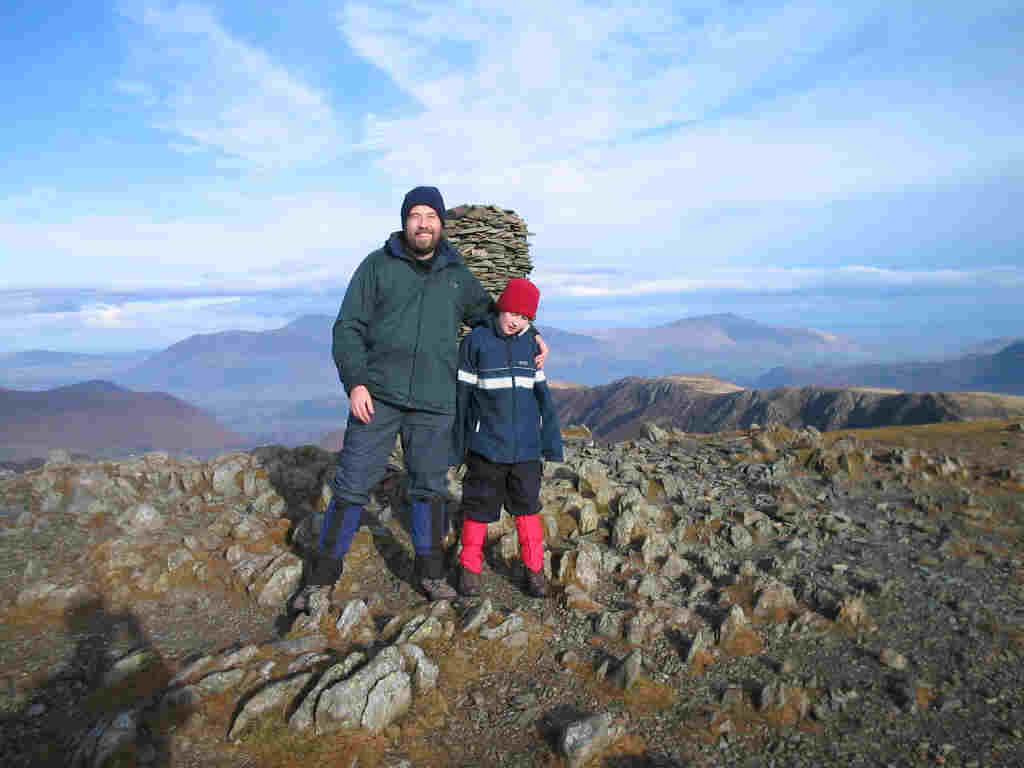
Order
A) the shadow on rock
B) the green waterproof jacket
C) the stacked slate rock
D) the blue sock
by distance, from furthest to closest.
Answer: the stacked slate rock
the blue sock
the green waterproof jacket
the shadow on rock

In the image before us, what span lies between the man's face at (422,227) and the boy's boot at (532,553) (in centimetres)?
295

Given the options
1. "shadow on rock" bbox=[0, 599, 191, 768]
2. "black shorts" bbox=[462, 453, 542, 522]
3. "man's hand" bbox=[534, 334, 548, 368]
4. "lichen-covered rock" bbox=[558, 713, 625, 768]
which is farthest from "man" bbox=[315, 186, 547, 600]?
"lichen-covered rock" bbox=[558, 713, 625, 768]

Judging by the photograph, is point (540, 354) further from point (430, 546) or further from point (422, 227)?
point (430, 546)

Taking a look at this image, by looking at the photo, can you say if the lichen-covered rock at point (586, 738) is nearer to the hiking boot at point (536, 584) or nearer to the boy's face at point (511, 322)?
the hiking boot at point (536, 584)

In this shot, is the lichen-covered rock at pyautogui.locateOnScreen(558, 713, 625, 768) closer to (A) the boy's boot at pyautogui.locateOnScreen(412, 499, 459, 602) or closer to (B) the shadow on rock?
(A) the boy's boot at pyautogui.locateOnScreen(412, 499, 459, 602)

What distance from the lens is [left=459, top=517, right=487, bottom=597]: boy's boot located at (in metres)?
6.30

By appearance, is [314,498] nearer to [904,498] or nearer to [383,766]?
[383,766]

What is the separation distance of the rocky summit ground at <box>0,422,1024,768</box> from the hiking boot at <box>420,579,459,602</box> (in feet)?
0.47

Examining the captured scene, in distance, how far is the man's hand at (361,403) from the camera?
18.5 ft

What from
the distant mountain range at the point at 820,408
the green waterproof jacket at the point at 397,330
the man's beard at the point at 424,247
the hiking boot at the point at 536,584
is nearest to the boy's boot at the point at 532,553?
the hiking boot at the point at 536,584

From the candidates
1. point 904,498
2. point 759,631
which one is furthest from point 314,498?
point 904,498

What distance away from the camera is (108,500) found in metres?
8.98

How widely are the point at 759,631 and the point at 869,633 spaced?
1071mm

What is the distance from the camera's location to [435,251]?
6047 millimetres
